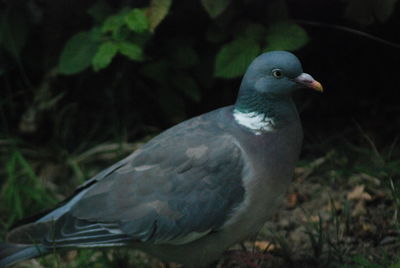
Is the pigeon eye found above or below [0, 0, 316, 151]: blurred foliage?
above

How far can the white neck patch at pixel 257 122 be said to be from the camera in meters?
3.09

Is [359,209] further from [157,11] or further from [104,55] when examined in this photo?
[104,55]

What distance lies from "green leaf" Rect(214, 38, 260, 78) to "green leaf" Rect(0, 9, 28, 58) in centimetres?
135

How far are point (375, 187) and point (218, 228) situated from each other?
1.26 meters

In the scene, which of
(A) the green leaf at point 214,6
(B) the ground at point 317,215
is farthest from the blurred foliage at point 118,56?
(B) the ground at point 317,215

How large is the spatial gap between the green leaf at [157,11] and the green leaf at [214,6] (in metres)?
0.20

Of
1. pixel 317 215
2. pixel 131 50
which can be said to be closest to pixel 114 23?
pixel 131 50

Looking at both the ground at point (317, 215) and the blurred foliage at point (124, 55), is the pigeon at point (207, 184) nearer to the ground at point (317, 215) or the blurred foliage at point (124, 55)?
the ground at point (317, 215)

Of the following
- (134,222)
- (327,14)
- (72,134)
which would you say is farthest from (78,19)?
(134,222)

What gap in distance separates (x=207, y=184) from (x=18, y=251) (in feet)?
3.24

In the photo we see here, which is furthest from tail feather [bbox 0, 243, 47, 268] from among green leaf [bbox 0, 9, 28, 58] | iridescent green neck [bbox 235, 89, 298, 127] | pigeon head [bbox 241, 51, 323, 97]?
green leaf [bbox 0, 9, 28, 58]

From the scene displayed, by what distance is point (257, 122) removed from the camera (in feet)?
10.2

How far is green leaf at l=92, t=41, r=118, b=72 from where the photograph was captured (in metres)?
3.87

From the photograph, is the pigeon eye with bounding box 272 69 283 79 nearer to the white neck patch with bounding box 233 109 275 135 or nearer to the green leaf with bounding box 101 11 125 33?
the white neck patch with bounding box 233 109 275 135
